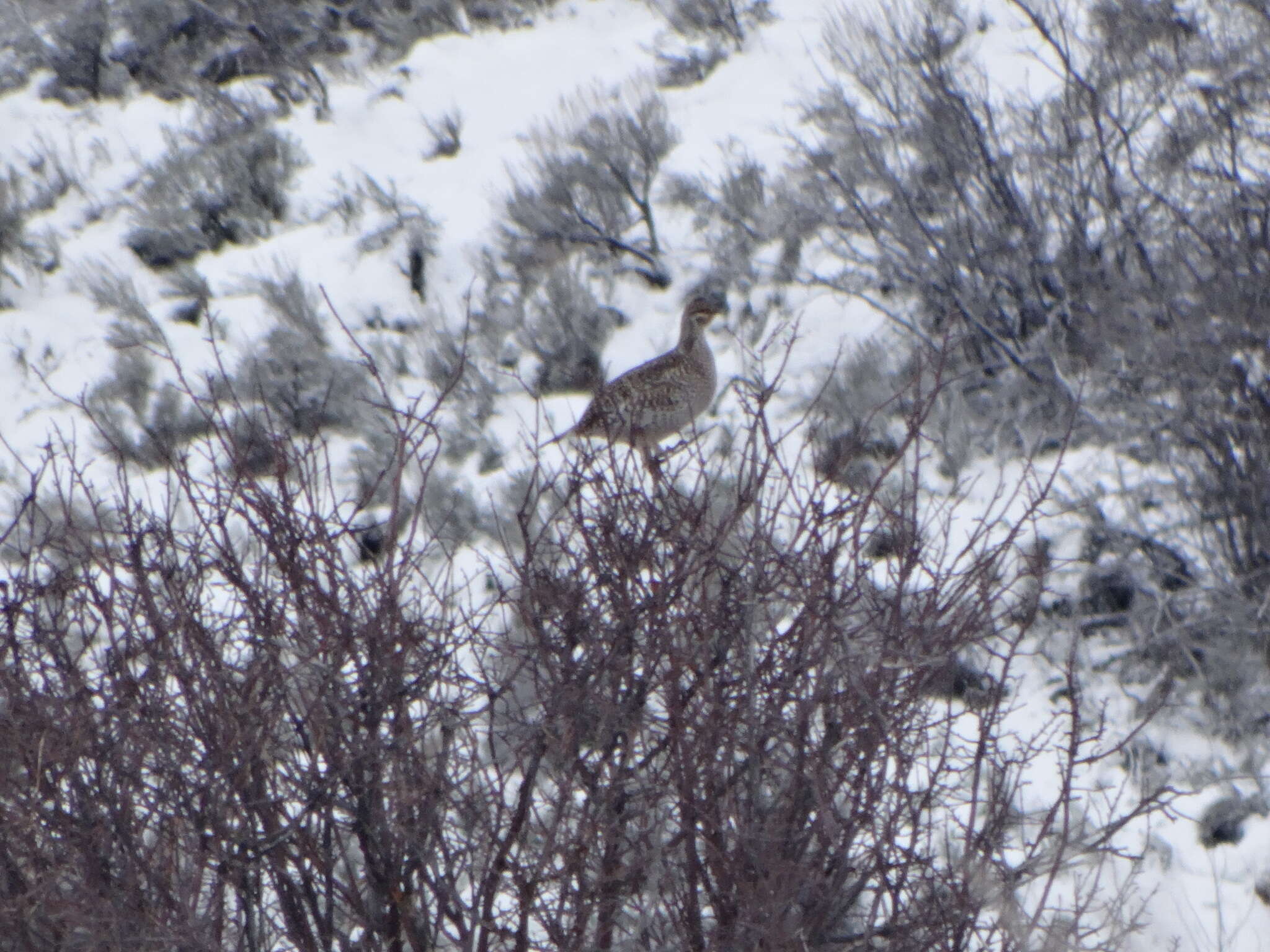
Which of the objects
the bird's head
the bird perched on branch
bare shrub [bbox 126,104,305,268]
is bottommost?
the bird perched on branch

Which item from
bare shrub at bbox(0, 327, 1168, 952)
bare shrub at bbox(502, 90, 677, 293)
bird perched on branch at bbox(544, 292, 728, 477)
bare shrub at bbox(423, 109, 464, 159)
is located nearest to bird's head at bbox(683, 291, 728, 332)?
bird perched on branch at bbox(544, 292, 728, 477)

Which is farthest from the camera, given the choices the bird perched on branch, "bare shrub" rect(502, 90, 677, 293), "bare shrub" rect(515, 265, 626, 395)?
"bare shrub" rect(502, 90, 677, 293)

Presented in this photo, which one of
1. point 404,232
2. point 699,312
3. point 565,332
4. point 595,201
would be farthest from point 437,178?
point 699,312

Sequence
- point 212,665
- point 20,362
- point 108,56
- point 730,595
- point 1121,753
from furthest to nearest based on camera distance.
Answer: point 108,56 → point 20,362 → point 1121,753 → point 730,595 → point 212,665

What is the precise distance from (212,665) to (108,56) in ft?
33.3

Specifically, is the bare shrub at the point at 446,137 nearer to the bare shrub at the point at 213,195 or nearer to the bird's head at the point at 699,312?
the bare shrub at the point at 213,195

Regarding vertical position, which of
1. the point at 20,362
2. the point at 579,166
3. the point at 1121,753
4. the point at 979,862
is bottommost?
the point at 979,862

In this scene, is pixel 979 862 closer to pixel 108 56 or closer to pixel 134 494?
pixel 134 494

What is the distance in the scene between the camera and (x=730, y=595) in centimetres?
370

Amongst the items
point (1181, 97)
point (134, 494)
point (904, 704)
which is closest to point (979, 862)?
point (904, 704)

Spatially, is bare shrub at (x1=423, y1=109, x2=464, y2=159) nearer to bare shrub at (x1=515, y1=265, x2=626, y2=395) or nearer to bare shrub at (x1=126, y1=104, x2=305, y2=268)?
bare shrub at (x1=126, y1=104, x2=305, y2=268)

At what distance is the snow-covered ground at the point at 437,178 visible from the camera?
8.95m

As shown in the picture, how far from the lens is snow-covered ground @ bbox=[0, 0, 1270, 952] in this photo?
895 centimetres

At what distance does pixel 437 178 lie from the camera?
10.8m
